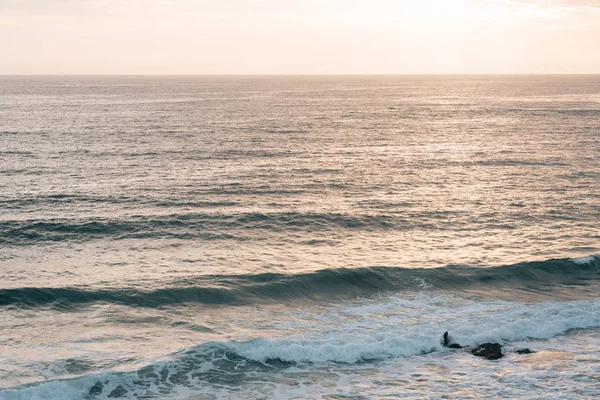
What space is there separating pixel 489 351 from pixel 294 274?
39.4ft

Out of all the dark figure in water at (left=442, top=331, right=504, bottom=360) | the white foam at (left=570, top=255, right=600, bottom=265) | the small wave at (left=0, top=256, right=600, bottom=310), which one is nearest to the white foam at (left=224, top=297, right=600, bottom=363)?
the dark figure in water at (left=442, top=331, right=504, bottom=360)

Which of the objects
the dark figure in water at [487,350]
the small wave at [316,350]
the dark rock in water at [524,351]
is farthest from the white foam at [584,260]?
the dark figure in water at [487,350]

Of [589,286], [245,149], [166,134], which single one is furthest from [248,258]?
[166,134]

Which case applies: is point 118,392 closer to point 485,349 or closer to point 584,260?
point 485,349

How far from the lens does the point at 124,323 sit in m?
26.9

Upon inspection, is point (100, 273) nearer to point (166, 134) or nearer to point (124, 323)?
point (124, 323)

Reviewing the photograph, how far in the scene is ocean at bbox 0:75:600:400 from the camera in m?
22.3

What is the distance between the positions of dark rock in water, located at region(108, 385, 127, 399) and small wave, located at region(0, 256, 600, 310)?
25.7 ft

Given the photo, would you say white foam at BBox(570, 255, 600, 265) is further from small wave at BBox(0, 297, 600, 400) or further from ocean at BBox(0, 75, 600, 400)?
small wave at BBox(0, 297, 600, 400)

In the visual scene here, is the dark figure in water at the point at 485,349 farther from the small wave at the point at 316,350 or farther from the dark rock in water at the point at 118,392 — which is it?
the dark rock in water at the point at 118,392

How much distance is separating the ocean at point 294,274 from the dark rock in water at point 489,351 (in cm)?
42

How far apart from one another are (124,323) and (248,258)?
31.8 ft

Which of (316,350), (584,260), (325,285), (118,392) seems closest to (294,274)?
(325,285)

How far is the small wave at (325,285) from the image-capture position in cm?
2931
